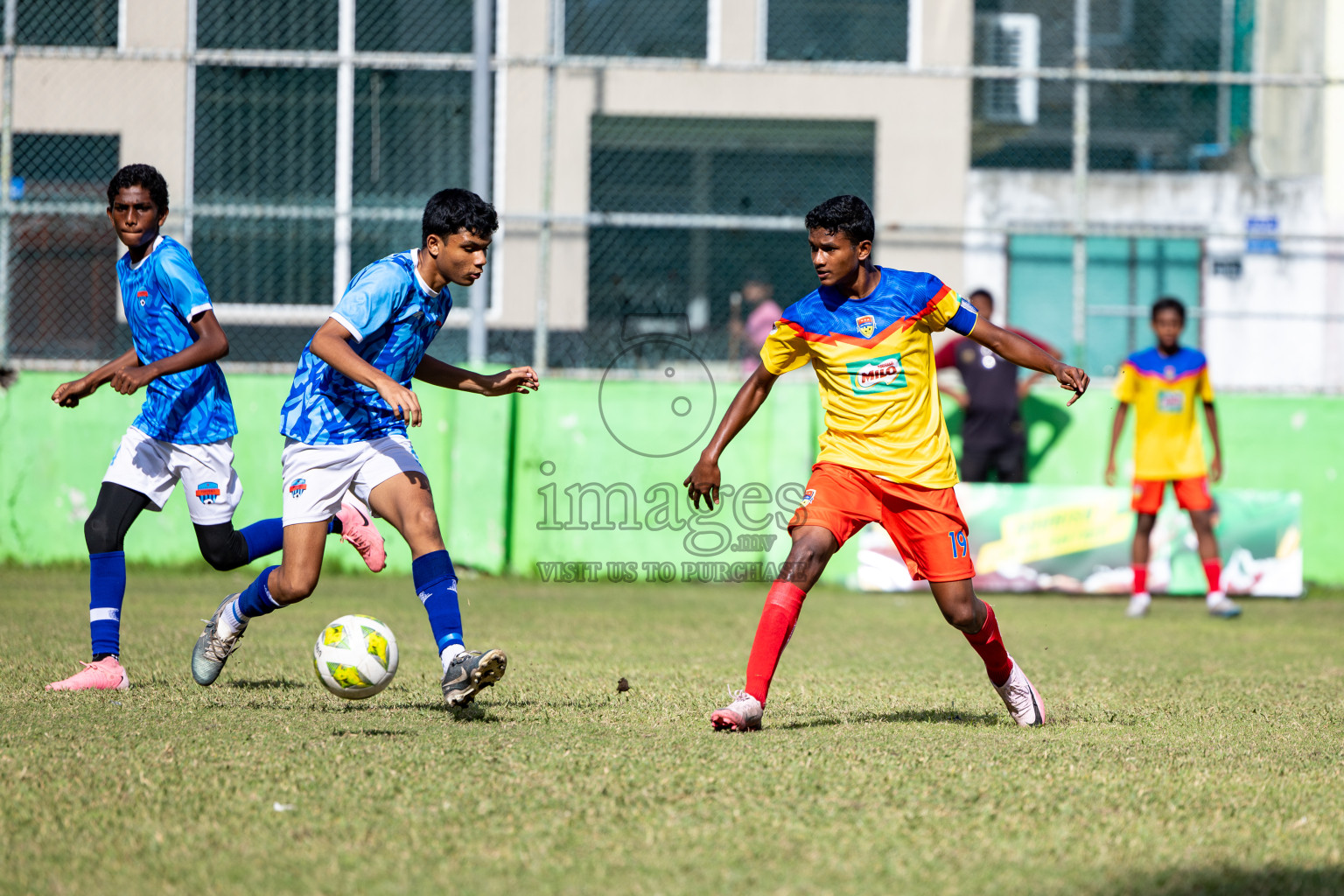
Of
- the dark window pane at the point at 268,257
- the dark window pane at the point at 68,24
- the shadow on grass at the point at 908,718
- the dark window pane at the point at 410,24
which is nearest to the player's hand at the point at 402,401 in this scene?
the shadow on grass at the point at 908,718

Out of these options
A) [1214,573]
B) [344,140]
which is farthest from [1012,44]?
[1214,573]

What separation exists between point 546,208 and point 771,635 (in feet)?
25.7

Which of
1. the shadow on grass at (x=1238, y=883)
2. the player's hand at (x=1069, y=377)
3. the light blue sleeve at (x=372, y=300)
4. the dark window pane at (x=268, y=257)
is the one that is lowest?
the shadow on grass at (x=1238, y=883)

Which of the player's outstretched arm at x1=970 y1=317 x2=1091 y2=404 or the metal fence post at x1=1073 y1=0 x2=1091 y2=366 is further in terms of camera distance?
the metal fence post at x1=1073 y1=0 x2=1091 y2=366

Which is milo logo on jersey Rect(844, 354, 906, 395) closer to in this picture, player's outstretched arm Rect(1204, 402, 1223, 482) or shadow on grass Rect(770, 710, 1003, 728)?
shadow on grass Rect(770, 710, 1003, 728)

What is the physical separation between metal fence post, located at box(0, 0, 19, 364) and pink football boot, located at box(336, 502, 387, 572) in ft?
23.8

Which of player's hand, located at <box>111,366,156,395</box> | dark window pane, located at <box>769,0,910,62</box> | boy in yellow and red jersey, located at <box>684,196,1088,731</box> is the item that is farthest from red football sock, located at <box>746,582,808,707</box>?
dark window pane, located at <box>769,0,910,62</box>

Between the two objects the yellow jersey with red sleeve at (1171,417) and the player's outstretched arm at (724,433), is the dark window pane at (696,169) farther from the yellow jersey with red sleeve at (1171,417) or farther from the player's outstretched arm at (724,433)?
the player's outstretched arm at (724,433)

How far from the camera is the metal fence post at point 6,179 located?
Answer: 1182 centimetres

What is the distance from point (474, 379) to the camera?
18.9 feet

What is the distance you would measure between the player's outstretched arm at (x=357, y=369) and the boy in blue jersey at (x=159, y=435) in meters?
0.96

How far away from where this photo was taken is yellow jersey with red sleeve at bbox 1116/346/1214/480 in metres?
10.6

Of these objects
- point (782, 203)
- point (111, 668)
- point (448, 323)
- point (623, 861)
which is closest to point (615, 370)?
point (448, 323)

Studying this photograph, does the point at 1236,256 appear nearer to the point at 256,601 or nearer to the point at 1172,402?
the point at 1172,402
